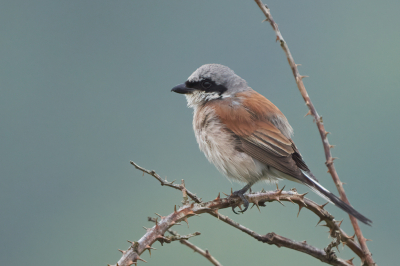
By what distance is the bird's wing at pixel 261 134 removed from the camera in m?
2.08

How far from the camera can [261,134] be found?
7.20 ft

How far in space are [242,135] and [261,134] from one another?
0.11 m

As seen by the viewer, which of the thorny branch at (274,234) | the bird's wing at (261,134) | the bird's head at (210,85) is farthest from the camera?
the bird's head at (210,85)

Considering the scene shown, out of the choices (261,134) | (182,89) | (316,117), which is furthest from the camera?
(182,89)

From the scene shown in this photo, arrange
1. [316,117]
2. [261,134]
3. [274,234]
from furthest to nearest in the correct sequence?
[261,134]
[316,117]
[274,234]

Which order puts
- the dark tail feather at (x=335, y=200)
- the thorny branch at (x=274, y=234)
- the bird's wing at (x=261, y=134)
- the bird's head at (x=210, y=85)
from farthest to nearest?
the bird's head at (x=210, y=85), the bird's wing at (x=261, y=134), the dark tail feather at (x=335, y=200), the thorny branch at (x=274, y=234)

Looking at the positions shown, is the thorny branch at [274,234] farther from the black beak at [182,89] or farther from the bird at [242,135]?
the black beak at [182,89]

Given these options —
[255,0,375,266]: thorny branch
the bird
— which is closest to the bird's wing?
the bird

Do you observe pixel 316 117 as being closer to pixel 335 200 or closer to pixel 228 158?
pixel 335 200

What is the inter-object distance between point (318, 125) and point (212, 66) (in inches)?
43.8

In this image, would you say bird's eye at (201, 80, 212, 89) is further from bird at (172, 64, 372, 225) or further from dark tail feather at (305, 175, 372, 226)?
dark tail feather at (305, 175, 372, 226)

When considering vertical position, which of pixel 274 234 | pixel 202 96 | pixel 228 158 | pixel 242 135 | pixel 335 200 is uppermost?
pixel 202 96

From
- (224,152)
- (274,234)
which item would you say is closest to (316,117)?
(274,234)

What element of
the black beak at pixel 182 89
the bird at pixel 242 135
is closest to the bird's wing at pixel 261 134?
the bird at pixel 242 135
